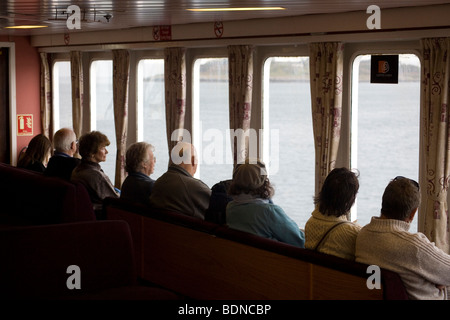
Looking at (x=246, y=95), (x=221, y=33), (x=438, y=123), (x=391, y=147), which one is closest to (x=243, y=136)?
(x=246, y=95)

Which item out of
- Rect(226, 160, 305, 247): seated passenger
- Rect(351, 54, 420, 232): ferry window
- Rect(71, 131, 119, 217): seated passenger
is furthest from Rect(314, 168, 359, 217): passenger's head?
Rect(351, 54, 420, 232): ferry window

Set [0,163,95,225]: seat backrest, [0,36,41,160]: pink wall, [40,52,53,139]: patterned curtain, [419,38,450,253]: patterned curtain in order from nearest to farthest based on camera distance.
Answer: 1. [0,163,95,225]: seat backrest
2. [419,38,450,253]: patterned curtain
3. [0,36,41,160]: pink wall
4. [40,52,53,139]: patterned curtain

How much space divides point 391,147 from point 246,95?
124 feet

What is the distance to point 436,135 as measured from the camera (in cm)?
648

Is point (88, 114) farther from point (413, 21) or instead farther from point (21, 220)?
point (413, 21)

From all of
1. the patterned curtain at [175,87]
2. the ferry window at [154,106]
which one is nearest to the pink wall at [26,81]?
the patterned curtain at [175,87]

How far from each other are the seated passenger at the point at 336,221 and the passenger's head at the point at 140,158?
2.32 metres

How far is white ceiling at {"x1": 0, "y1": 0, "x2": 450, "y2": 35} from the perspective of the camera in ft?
20.0

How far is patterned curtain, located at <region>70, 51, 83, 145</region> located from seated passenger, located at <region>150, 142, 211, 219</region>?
5963 mm

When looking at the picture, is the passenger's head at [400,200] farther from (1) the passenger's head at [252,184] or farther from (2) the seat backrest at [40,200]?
(2) the seat backrest at [40,200]

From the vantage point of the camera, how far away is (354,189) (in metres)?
4.25

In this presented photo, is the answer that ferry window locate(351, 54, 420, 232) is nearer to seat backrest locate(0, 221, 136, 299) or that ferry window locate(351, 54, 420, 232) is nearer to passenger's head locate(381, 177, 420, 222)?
passenger's head locate(381, 177, 420, 222)

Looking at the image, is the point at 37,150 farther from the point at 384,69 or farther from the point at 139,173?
the point at 384,69

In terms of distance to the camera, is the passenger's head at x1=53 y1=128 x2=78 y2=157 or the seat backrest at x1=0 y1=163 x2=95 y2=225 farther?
the passenger's head at x1=53 y1=128 x2=78 y2=157
